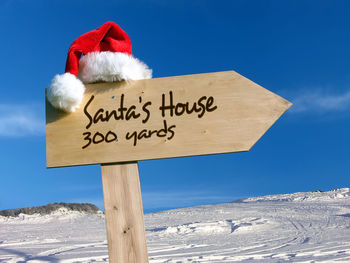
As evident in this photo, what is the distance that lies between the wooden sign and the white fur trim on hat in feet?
0.21

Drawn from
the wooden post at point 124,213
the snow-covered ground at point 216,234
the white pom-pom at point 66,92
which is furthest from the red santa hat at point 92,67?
the snow-covered ground at point 216,234

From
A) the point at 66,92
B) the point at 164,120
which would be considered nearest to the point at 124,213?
the point at 164,120

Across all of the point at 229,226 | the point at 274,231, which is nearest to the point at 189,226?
the point at 229,226

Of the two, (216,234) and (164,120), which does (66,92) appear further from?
(216,234)

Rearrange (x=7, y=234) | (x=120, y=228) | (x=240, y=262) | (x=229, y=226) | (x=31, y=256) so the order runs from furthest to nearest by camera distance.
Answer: (x=7, y=234)
(x=229, y=226)
(x=31, y=256)
(x=240, y=262)
(x=120, y=228)

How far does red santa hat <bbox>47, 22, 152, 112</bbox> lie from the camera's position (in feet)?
6.65

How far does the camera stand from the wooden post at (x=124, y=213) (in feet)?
6.42

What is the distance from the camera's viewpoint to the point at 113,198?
1.99 m

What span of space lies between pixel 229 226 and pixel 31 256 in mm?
2783

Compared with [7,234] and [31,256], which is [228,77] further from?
[7,234]

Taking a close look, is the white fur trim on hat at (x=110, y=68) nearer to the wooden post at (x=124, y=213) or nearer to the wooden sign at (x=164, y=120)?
the wooden sign at (x=164, y=120)

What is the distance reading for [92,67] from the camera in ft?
6.95

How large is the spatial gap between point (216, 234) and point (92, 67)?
3326mm

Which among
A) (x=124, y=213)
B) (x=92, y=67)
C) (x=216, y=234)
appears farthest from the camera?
(x=216, y=234)
